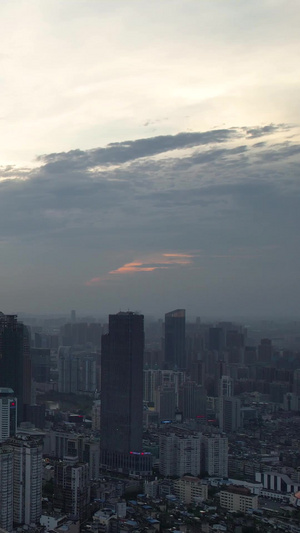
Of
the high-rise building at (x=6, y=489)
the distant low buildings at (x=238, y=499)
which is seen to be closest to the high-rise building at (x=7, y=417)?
the high-rise building at (x=6, y=489)

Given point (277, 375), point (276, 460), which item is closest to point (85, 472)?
point (276, 460)

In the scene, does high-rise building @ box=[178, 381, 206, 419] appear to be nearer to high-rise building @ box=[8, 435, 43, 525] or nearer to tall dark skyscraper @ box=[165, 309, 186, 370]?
tall dark skyscraper @ box=[165, 309, 186, 370]

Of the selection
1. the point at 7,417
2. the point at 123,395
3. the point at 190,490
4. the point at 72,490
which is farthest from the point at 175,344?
the point at 72,490

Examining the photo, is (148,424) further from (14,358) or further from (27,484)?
(27,484)

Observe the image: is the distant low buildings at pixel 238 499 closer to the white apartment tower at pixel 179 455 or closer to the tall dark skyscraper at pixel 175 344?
the white apartment tower at pixel 179 455

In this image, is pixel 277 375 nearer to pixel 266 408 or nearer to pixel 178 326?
pixel 266 408
